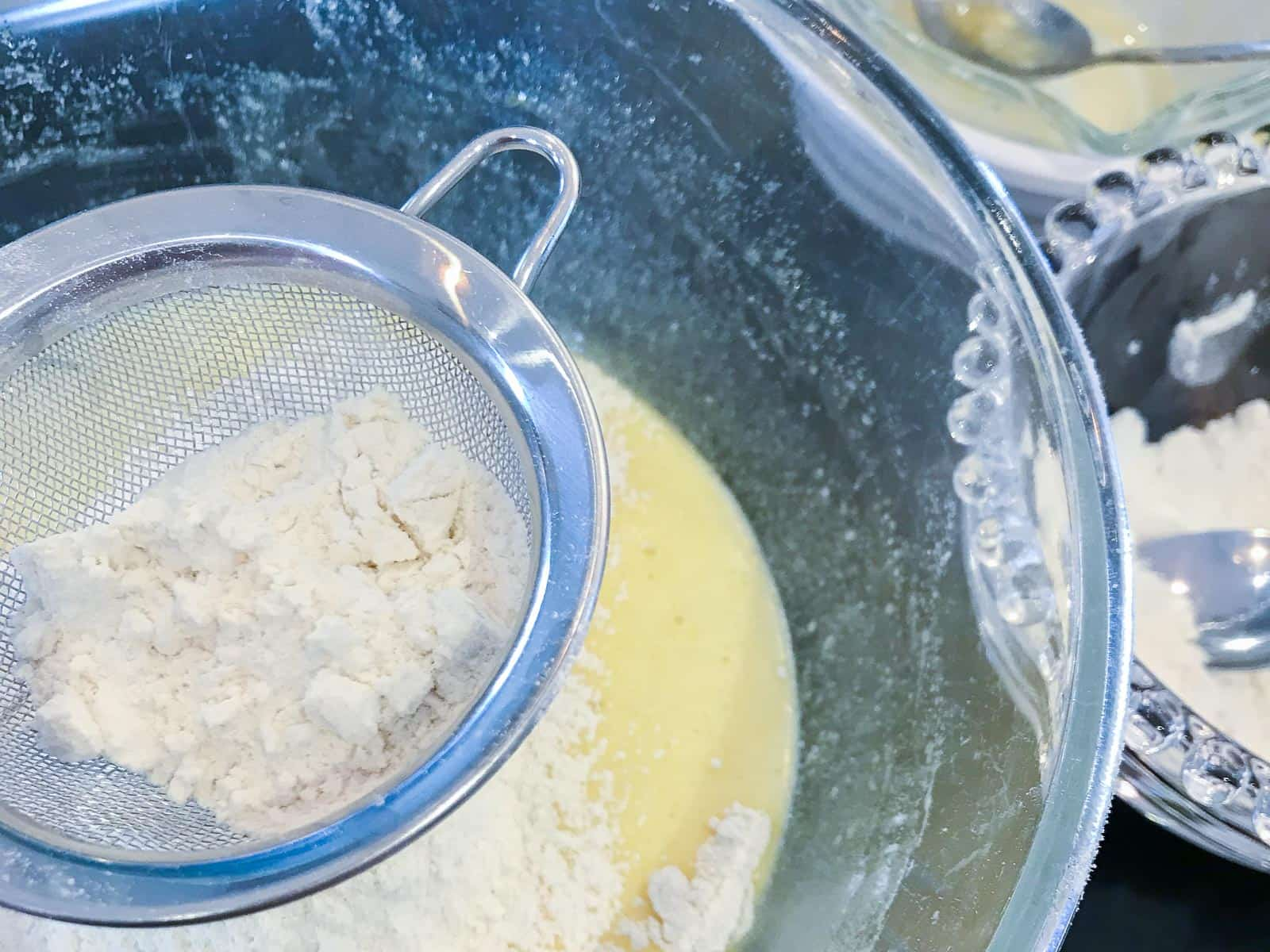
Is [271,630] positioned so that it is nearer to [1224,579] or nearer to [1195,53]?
[1224,579]

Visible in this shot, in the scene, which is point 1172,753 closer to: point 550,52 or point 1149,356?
point 1149,356

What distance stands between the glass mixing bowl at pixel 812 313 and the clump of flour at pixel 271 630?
0.10 metres

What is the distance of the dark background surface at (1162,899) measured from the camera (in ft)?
2.81

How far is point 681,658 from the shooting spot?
943 millimetres

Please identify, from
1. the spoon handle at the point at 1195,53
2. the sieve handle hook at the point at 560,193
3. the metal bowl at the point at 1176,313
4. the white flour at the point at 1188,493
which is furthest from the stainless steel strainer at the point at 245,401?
the spoon handle at the point at 1195,53

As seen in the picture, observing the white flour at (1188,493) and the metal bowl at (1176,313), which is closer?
the metal bowl at (1176,313)

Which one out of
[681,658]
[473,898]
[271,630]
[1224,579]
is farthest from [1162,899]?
[271,630]

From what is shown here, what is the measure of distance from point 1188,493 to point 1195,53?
42cm

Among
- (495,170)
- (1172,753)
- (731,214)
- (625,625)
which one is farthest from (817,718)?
(495,170)

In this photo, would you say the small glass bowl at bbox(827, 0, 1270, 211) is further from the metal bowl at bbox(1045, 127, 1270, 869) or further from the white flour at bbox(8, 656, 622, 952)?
the white flour at bbox(8, 656, 622, 952)

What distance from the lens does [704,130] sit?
0.93 m

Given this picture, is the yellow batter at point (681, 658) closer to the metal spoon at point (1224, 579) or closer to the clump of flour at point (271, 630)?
the clump of flour at point (271, 630)

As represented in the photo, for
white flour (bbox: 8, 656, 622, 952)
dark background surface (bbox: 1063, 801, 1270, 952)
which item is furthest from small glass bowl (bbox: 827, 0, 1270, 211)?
white flour (bbox: 8, 656, 622, 952)

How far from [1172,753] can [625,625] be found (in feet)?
1.45
